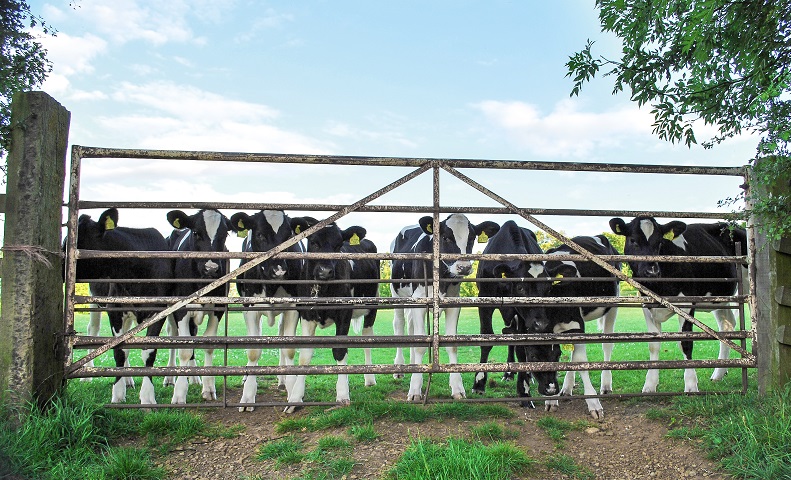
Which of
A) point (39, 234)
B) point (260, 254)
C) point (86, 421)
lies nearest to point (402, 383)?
point (260, 254)

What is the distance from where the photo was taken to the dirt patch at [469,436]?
5383 mm

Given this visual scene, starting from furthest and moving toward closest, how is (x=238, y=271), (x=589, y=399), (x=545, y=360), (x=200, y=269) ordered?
(x=200, y=269) → (x=545, y=360) → (x=589, y=399) → (x=238, y=271)

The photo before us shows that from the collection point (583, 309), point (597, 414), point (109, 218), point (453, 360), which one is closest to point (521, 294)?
point (453, 360)

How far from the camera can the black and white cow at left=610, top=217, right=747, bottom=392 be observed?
8375 millimetres

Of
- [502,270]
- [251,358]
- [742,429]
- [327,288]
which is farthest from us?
[327,288]

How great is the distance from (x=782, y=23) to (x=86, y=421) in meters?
7.53

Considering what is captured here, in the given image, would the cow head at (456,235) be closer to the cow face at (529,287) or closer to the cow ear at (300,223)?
the cow face at (529,287)

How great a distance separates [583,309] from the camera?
9.12 meters

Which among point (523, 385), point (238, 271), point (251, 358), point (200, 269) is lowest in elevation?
point (523, 385)

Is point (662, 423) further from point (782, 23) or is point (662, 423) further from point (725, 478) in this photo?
point (782, 23)

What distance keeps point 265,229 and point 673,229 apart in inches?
225

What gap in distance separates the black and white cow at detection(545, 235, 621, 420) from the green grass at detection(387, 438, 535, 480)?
2.00 meters

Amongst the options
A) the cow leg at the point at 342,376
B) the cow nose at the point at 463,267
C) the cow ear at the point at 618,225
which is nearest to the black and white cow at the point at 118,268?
the cow leg at the point at 342,376

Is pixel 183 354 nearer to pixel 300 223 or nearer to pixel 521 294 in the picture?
pixel 300 223
